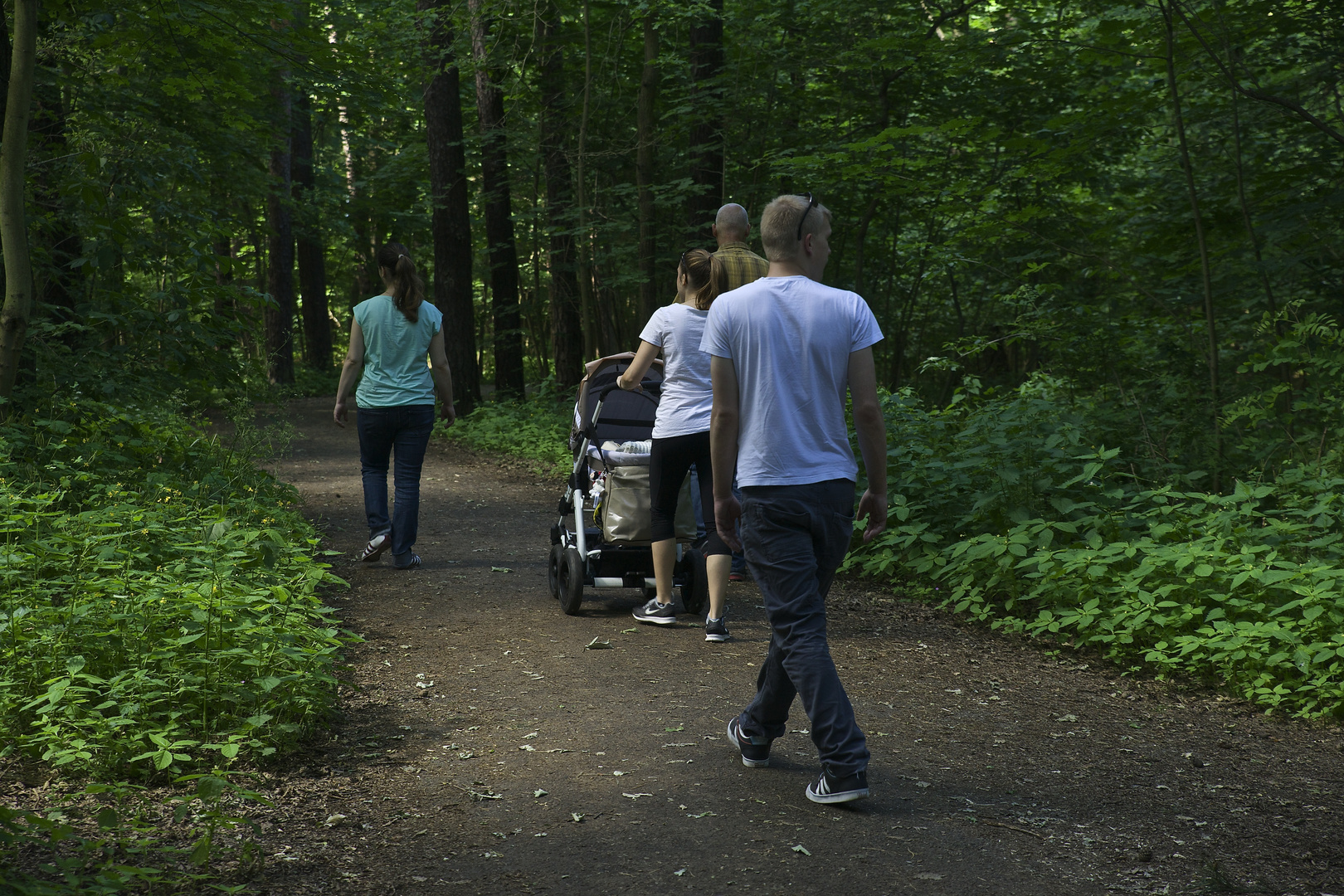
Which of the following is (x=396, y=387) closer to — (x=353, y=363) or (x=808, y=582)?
(x=353, y=363)

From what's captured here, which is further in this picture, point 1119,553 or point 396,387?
point 396,387

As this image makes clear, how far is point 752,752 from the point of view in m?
3.96

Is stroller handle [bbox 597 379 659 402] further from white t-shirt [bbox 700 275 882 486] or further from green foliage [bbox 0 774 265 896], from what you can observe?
green foliage [bbox 0 774 265 896]

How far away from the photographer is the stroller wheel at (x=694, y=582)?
6.26 meters

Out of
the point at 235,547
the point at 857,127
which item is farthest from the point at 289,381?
the point at 235,547

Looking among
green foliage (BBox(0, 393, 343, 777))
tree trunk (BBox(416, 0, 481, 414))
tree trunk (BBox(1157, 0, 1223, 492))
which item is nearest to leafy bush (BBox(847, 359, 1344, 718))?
tree trunk (BBox(1157, 0, 1223, 492))

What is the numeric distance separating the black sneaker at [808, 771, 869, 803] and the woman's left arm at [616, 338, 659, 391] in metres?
2.85

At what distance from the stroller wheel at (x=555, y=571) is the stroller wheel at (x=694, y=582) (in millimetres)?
833

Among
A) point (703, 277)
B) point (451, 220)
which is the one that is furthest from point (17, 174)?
point (451, 220)

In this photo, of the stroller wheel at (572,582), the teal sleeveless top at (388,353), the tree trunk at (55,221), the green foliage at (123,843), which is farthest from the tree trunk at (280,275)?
the green foliage at (123,843)

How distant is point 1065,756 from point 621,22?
13319 millimetres

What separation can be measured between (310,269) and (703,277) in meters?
26.7

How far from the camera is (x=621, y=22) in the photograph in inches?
589

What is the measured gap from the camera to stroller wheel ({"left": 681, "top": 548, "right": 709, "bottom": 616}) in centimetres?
626
